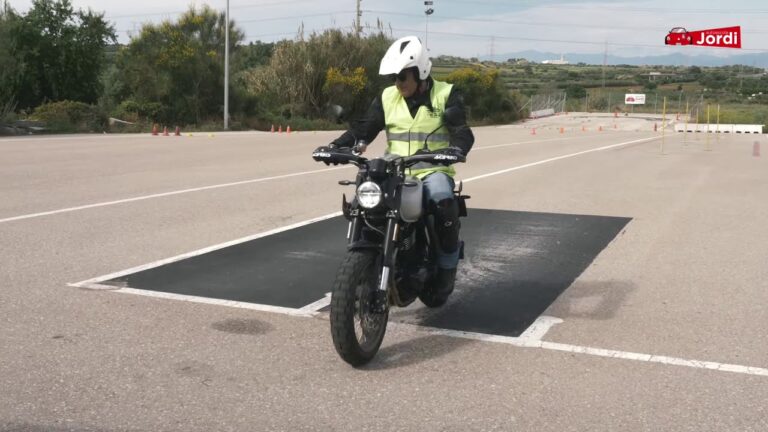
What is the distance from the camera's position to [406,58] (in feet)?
16.4

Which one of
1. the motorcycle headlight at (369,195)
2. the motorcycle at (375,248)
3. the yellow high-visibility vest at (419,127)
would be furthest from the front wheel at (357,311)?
the yellow high-visibility vest at (419,127)

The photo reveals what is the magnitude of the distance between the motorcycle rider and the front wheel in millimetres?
493

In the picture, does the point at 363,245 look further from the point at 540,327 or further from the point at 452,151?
the point at 540,327

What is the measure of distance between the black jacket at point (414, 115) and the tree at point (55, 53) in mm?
35443

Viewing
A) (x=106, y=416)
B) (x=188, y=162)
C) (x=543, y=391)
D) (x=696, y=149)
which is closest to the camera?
(x=106, y=416)

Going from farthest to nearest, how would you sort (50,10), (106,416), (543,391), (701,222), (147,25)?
(147,25)
(50,10)
(701,222)
(543,391)
(106,416)

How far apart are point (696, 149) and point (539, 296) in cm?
2227

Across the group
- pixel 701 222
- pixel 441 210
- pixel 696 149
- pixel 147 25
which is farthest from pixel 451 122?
pixel 147 25

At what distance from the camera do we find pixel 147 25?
46344 mm

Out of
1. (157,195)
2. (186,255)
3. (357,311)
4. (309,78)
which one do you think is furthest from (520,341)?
(309,78)

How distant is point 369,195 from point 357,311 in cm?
63

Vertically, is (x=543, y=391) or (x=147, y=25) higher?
(x=147, y=25)

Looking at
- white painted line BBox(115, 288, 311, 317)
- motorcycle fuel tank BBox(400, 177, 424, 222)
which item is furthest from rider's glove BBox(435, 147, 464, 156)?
white painted line BBox(115, 288, 311, 317)

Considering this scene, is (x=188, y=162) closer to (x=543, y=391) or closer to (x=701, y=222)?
(x=701, y=222)
